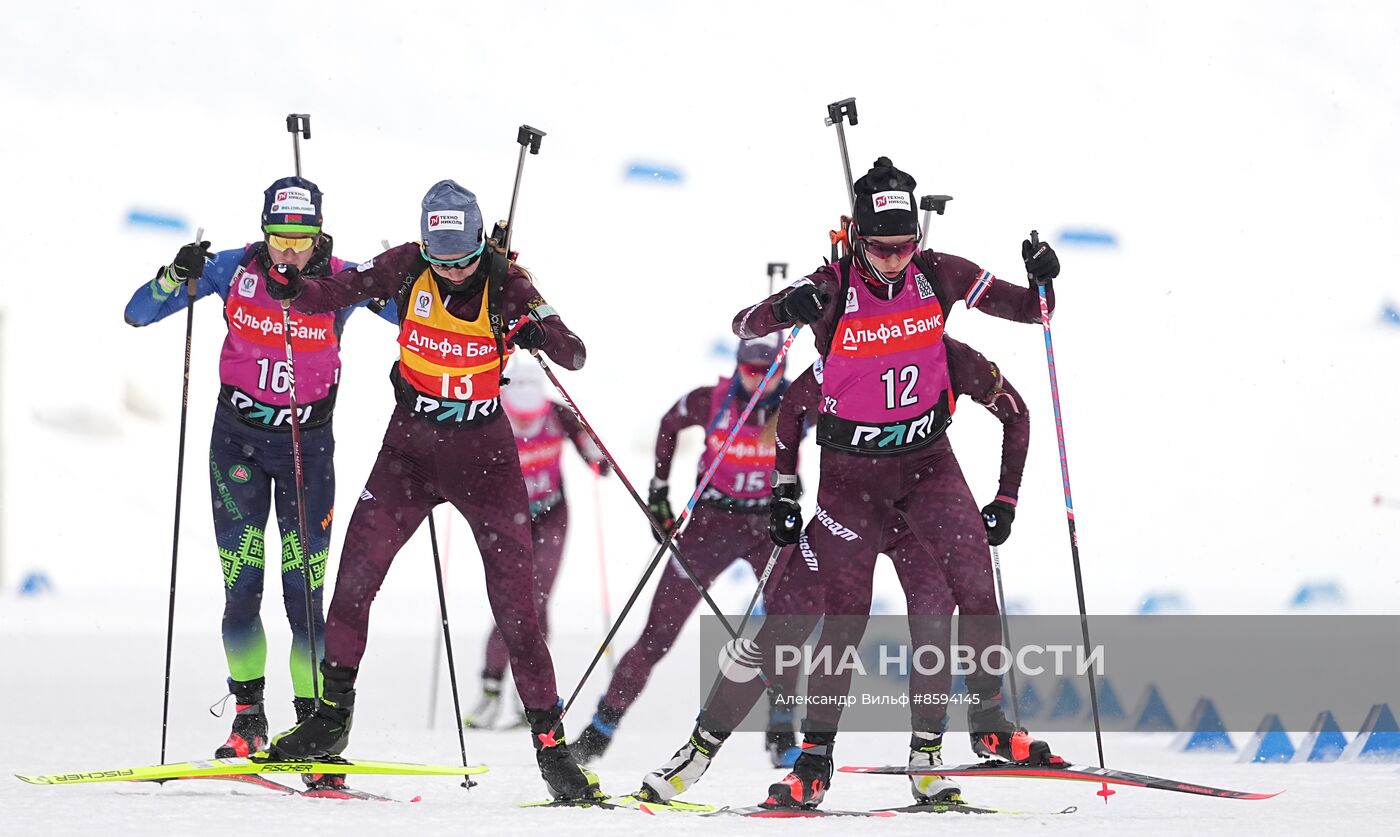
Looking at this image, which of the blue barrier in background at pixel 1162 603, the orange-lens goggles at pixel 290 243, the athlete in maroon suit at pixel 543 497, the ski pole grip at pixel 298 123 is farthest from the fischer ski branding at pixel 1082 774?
the blue barrier in background at pixel 1162 603

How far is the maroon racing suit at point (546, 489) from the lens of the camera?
8750mm

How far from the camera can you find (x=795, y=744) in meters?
7.22

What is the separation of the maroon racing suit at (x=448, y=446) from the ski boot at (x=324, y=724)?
0.19 ft

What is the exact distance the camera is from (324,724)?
17.6ft

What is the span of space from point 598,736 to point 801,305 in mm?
2694

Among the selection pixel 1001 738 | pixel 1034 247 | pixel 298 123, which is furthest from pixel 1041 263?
pixel 298 123

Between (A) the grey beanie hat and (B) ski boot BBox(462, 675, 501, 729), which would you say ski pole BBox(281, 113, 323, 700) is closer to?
(A) the grey beanie hat

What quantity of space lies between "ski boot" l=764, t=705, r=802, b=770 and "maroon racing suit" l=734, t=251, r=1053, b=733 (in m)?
1.57

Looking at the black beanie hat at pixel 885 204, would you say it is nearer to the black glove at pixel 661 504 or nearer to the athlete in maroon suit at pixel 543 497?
the black glove at pixel 661 504

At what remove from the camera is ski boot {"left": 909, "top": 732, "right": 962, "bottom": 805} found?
18.7 ft

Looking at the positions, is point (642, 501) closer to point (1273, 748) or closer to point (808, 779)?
point (808, 779)

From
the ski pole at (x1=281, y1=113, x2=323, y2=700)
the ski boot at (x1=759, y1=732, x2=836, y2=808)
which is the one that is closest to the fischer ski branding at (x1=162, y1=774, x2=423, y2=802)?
the ski pole at (x1=281, y1=113, x2=323, y2=700)

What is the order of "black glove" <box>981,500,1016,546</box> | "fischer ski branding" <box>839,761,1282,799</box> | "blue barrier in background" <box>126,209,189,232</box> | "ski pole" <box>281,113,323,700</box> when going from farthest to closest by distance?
"blue barrier in background" <box>126,209,189,232</box>
"ski pole" <box>281,113,323,700</box>
"black glove" <box>981,500,1016,546</box>
"fischer ski branding" <box>839,761,1282,799</box>

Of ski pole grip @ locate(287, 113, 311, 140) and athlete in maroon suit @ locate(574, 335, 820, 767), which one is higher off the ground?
ski pole grip @ locate(287, 113, 311, 140)
